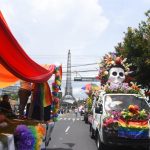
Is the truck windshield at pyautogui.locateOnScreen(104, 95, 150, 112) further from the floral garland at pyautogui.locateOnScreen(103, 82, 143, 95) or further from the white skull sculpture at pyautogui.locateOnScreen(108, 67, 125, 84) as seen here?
the white skull sculpture at pyautogui.locateOnScreen(108, 67, 125, 84)

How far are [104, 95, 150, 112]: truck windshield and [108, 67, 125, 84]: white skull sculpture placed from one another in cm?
→ 358

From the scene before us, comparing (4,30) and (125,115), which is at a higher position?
(4,30)

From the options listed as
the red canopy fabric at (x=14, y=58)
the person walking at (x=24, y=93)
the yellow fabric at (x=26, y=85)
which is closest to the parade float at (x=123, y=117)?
the person walking at (x=24, y=93)

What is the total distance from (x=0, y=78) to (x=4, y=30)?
4642mm

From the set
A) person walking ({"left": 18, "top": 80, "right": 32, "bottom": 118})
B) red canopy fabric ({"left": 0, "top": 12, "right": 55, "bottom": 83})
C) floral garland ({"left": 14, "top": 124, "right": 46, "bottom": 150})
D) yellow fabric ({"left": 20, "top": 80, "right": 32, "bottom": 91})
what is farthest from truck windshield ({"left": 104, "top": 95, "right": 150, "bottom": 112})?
floral garland ({"left": 14, "top": 124, "right": 46, "bottom": 150})

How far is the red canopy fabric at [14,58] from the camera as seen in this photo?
24.7 feet

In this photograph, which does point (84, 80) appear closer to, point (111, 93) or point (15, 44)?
point (111, 93)

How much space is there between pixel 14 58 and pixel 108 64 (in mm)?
11488

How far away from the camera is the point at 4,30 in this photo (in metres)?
7.45

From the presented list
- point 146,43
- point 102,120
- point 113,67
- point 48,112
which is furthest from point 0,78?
point 146,43

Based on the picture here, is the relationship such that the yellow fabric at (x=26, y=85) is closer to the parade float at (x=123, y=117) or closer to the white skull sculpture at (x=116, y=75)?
the parade float at (x=123, y=117)

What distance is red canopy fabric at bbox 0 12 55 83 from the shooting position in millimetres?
7523

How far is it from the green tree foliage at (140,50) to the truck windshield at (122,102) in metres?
14.4

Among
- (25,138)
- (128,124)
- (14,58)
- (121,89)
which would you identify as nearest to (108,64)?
(121,89)
